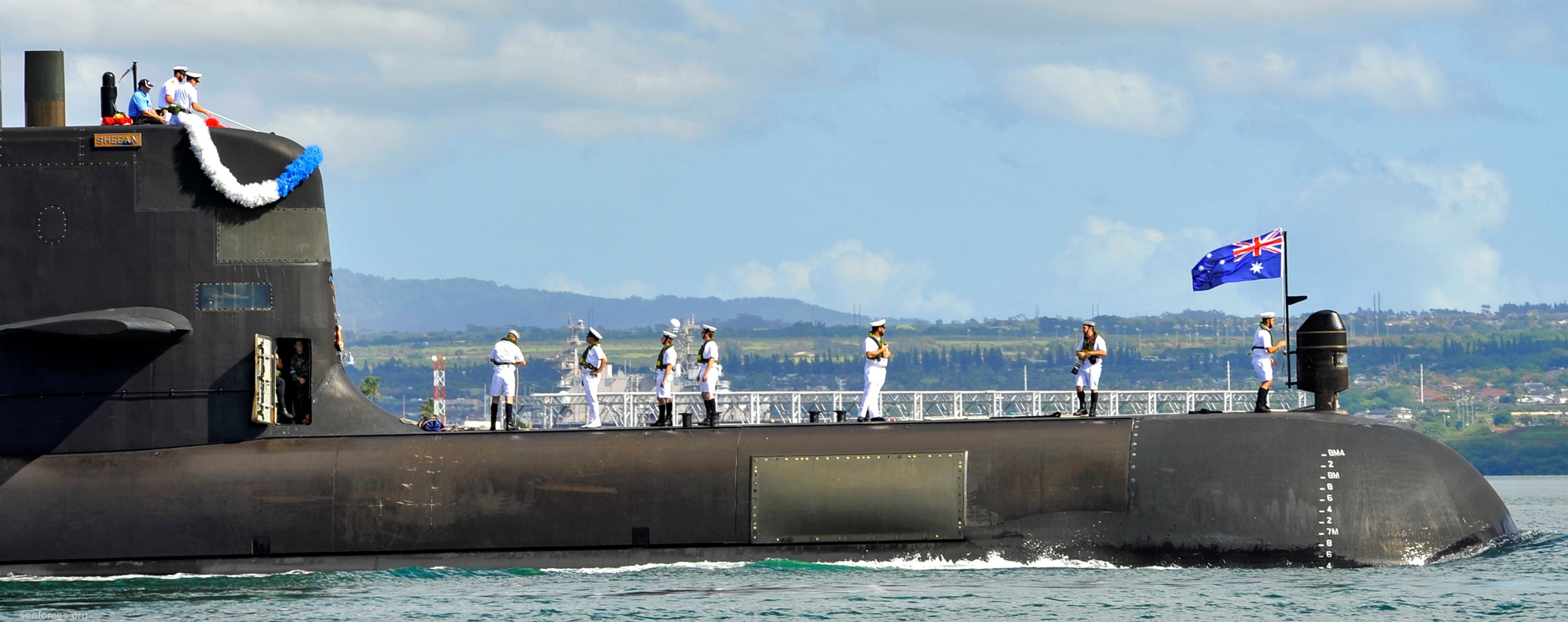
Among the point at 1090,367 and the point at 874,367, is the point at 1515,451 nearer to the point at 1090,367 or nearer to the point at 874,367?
the point at 1090,367

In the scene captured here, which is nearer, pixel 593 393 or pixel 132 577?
pixel 132 577

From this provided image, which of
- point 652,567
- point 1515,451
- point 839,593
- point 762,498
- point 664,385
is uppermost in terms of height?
point 664,385

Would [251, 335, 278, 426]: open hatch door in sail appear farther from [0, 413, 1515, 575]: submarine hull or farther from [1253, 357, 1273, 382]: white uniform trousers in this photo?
[1253, 357, 1273, 382]: white uniform trousers

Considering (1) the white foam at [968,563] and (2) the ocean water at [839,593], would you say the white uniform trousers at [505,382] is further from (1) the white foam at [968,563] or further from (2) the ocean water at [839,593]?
(1) the white foam at [968,563]

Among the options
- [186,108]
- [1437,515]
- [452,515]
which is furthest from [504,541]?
[1437,515]

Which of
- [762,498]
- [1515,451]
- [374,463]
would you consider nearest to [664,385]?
[762,498]

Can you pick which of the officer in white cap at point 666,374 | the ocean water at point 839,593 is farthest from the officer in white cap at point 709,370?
the ocean water at point 839,593

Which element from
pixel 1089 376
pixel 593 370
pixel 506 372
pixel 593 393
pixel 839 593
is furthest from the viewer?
pixel 593 393

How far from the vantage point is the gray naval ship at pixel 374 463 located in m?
22.1

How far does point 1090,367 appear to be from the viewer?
24844 millimetres

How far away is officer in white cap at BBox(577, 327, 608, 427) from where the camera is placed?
84.3 feet

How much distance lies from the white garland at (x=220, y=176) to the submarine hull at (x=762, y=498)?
3090 millimetres

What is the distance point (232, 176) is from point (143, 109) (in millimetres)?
1874

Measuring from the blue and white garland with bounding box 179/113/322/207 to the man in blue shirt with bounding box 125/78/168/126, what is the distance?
0.63 meters
